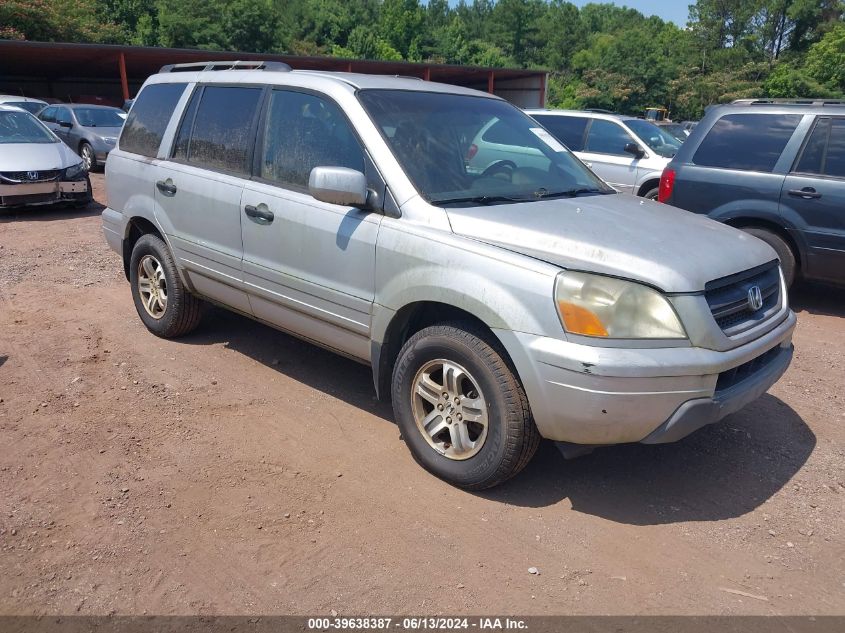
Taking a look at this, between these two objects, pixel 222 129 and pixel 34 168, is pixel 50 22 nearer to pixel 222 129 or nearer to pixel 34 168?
pixel 34 168

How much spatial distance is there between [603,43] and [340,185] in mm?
92061

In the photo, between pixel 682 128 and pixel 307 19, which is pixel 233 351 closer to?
pixel 682 128

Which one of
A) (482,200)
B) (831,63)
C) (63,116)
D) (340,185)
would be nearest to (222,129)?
(340,185)

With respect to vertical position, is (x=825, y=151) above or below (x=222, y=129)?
below

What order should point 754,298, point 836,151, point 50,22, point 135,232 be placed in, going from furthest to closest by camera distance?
point 50,22
point 836,151
point 135,232
point 754,298

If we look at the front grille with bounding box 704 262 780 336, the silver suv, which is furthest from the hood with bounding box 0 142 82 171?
the front grille with bounding box 704 262 780 336

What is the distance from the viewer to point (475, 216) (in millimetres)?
3656

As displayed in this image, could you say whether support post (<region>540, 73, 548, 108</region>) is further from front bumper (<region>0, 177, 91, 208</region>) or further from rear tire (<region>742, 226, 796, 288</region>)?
rear tire (<region>742, 226, 796, 288</region>)

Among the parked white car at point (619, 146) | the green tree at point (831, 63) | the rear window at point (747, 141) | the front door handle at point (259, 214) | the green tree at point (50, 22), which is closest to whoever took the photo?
the front door handle at point (259, 214)

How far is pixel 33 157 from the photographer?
10914 millimetres

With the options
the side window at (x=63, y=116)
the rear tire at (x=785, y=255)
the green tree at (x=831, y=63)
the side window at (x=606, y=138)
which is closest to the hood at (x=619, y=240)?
the rear tire at (x=785, y=255)

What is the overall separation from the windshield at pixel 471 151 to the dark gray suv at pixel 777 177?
295 centimetres

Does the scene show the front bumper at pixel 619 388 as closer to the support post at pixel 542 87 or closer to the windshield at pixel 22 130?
the windshield at pixel 22 130

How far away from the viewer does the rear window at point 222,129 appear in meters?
4.71
